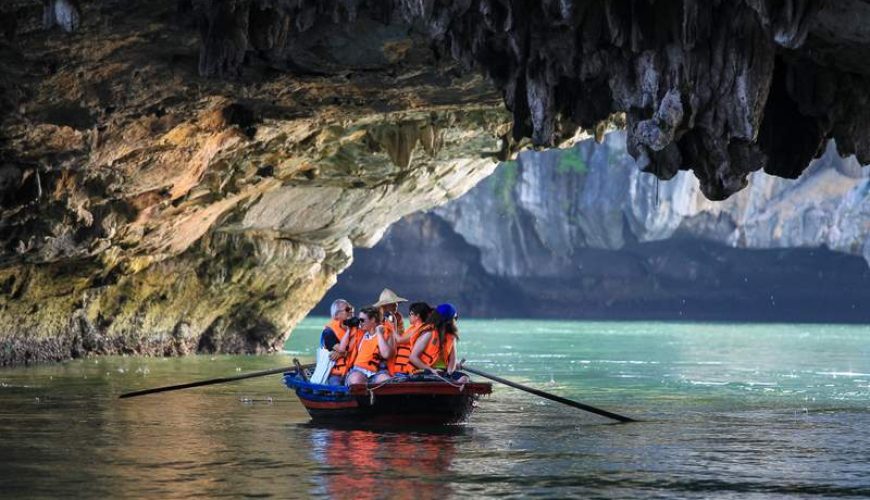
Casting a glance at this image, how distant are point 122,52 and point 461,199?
7723 cm

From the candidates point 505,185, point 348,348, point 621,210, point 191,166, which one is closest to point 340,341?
point 348,348

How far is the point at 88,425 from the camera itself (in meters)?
20.2

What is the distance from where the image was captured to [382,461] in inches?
627

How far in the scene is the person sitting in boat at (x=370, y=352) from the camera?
20500 mm

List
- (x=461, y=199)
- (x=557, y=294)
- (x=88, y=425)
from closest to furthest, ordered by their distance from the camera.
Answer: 1. (x=88, y=425)
2. (x=461, y=199)
3. (x=557, y=294)

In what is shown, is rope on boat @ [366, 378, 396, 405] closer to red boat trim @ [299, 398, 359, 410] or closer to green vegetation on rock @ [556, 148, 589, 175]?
red boat trim @ [299, 398, 359, 410]

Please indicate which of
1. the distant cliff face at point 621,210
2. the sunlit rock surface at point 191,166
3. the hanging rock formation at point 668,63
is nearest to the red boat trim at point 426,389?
the hanging rock formation at point 668,63

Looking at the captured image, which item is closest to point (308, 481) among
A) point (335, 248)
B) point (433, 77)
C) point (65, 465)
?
point (65, 465)

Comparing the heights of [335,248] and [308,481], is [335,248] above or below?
above

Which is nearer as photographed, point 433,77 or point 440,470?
point 440,470

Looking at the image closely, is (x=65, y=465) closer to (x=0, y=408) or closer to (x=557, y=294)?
(x=0, y=408)

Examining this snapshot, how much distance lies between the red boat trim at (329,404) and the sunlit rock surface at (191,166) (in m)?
5.15

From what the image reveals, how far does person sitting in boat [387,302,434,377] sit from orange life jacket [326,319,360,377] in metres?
0.75

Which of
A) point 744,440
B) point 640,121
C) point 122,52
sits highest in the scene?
point 122,52
